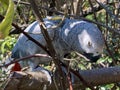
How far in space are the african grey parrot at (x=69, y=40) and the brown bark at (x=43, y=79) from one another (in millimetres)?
117

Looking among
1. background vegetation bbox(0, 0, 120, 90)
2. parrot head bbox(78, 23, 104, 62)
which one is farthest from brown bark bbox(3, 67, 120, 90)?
background vegetation bbox(0, 0, 120, 90)

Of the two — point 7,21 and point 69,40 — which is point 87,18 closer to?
point 69,40

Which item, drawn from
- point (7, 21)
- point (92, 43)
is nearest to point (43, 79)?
point (92, 43)

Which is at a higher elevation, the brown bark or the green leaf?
the green leaf

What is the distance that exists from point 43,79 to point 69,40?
42 centimetres

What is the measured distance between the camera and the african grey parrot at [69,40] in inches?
48.8

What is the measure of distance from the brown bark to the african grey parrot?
117mm

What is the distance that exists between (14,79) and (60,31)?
1.97 ft

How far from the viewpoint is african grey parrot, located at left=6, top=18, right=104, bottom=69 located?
4.07 feet

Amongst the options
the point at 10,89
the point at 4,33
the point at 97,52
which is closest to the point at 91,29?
the point at 97,52

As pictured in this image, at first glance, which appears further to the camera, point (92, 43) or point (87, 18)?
point (87, 18)

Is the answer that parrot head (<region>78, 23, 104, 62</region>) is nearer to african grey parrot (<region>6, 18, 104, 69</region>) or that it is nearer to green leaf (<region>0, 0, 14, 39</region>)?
african grey parrot (<region>6, 18, 104, 69</region>)

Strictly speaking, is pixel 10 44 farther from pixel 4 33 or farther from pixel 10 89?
pixel 4 33

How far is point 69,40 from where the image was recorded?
51.4 inches
